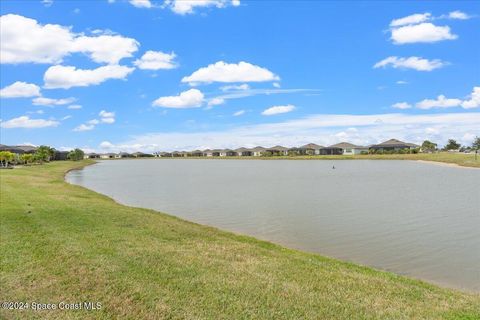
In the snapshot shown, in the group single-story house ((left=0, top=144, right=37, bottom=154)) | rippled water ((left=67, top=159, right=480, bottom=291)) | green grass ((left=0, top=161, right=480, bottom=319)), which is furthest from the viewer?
single-story house ((left=0, top=144, right=37, bottom=154))

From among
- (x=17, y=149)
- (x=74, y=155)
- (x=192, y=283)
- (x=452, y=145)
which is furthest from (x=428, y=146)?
(x=192, y=283)

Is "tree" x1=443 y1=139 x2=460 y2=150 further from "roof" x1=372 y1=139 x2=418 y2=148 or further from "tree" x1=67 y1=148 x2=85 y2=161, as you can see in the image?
"tree" x1=67 y1=148 x2=85 y2=161

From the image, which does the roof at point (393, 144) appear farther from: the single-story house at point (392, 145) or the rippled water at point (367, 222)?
the rippled water at point (367, 222)

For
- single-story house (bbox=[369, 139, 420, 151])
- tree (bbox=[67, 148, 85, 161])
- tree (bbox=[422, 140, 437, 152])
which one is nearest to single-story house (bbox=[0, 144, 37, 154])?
tree (bbox=[67, 148, 85, 161])

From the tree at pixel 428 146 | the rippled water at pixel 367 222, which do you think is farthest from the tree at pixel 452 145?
the rippled water at pixel 367 222

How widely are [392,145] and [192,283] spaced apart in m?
180

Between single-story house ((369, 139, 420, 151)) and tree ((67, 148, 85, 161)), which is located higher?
single-story house ((369, 139, 420, 151))

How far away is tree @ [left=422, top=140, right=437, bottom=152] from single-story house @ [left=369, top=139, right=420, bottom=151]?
3.78 m

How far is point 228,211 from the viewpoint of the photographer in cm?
2908

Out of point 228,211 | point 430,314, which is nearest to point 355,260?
point 430,314

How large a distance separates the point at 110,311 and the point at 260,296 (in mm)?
3176

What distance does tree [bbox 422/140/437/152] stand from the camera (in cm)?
16775

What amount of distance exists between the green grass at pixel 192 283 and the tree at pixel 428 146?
559 ft

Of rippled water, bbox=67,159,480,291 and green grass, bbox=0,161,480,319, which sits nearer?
green grass, bbox=0,161,480,319
